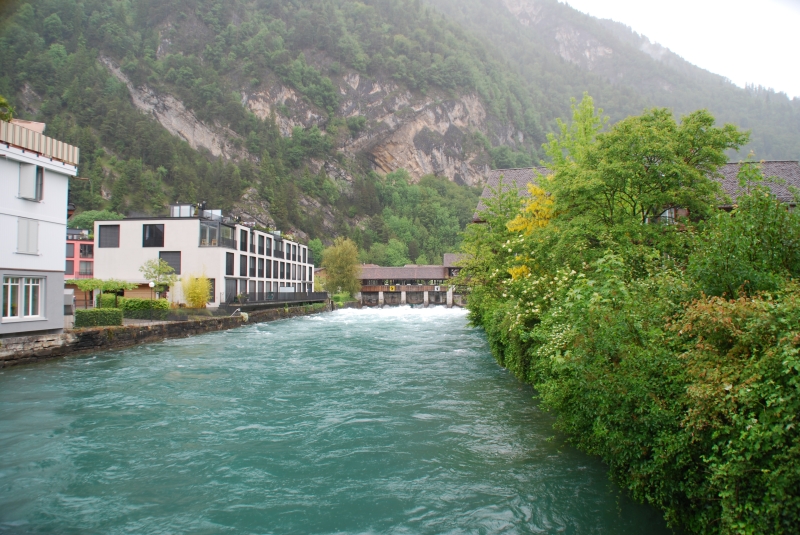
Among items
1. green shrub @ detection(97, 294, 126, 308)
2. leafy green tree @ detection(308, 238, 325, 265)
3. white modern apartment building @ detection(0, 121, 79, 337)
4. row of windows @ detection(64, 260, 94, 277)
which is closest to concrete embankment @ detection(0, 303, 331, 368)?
white modern apartment building @ detection(0, 121, 79, 337)

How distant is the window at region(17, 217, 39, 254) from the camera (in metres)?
22.2

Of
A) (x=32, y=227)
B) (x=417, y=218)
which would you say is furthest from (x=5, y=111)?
(x=417, y=218)

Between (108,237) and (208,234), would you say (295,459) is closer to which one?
(208,234)

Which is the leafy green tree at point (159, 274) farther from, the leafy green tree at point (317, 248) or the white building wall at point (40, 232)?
the leafy green tree at point (317, 248)

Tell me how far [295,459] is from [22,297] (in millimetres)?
18395

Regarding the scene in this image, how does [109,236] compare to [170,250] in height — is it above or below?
above

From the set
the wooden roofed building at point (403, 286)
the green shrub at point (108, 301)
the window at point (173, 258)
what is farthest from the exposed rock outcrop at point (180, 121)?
the green shrub at point (108, 301)

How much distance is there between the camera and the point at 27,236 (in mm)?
22500

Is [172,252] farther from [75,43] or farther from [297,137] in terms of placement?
[75,43]

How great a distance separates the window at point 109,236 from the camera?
48031 mm

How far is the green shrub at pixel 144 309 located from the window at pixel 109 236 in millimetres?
14537

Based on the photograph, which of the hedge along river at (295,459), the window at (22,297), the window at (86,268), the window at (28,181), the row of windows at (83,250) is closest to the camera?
the hedge along river at (295,459)

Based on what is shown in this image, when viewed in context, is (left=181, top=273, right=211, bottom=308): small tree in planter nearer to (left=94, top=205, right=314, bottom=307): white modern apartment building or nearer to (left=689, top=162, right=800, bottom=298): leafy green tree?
(left=94, top=205, right=314, bottom=307): white modern apartment building

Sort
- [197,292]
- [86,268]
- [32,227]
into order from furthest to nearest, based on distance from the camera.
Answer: [86,268] < [197,292] < [32,227]
